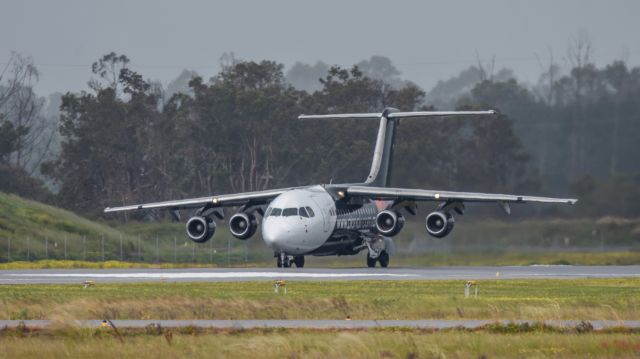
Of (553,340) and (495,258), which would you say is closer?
(553,340)

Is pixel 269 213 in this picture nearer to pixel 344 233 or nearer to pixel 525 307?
pixel 344 233

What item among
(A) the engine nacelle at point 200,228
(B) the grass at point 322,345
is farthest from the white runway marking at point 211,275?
(B) the grass at point 322,345

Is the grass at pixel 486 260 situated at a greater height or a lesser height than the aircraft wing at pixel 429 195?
lesser

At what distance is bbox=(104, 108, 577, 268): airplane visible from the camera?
51281 millimetres

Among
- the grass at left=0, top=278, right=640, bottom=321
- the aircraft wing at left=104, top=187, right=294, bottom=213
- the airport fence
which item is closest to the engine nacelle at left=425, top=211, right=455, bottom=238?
the aircraft wing at left=104, top=187, right=294, bottom=213

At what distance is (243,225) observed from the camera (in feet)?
176

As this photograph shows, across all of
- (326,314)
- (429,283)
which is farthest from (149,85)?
(326,314)

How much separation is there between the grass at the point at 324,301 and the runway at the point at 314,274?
360cm

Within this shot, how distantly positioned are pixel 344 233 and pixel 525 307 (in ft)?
80.2

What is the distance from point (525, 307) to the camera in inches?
1175

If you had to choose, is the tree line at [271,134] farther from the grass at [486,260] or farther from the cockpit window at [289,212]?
the cockpit window at [289,212]

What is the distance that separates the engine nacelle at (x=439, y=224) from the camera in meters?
51.7

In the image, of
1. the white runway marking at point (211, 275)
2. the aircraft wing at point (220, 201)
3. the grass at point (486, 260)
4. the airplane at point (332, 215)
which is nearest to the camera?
the white runway marking at point (211, 275)

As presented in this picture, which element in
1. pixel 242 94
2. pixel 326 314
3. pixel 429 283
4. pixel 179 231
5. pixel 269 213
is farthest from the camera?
pixel 242 94
